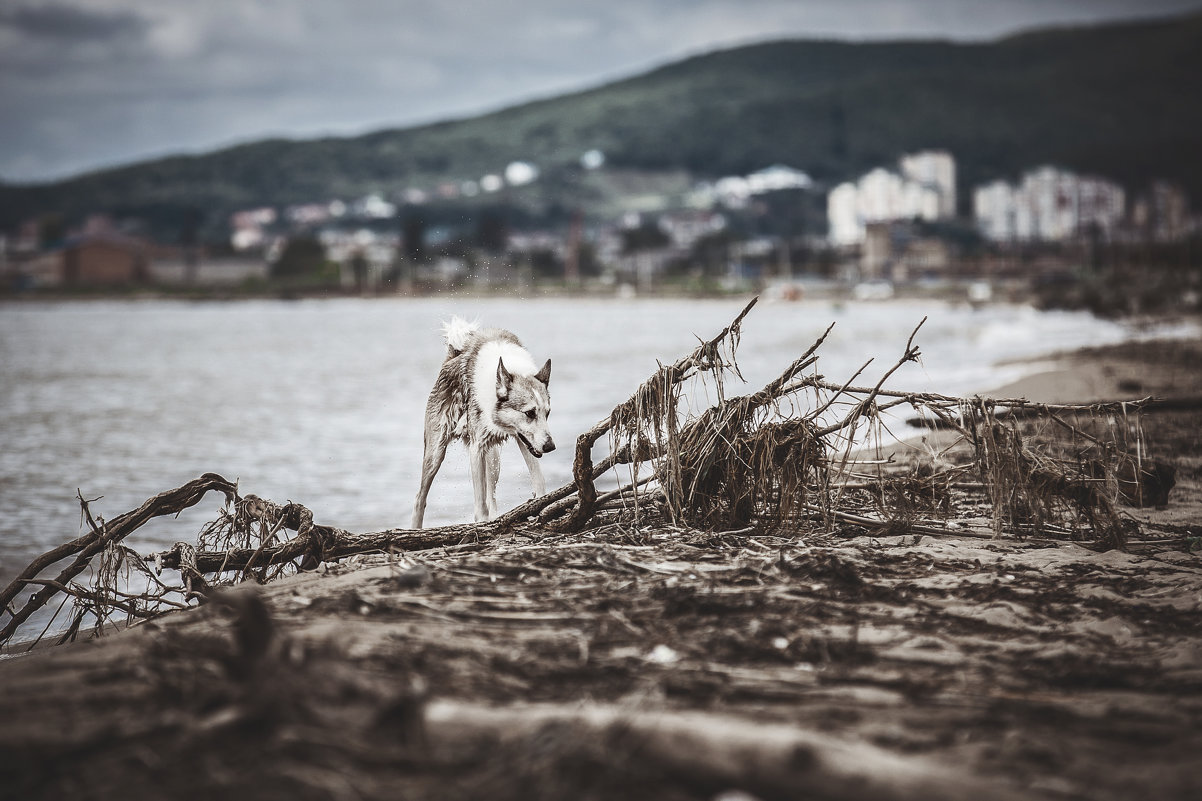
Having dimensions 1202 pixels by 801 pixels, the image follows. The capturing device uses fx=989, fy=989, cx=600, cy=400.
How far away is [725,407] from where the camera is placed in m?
6.22

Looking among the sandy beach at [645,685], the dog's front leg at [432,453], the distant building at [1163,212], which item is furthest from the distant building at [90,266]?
the sandy beach at [645,685]

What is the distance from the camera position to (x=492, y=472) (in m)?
7.66

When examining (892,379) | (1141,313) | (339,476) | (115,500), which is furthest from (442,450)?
(1141,313)

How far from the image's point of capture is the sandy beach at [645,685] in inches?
106

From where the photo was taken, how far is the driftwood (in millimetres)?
5871

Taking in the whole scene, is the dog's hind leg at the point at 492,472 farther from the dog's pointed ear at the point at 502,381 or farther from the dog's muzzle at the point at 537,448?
the dog's pointed ear at the point at 502,381

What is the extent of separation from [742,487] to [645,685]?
115 inches

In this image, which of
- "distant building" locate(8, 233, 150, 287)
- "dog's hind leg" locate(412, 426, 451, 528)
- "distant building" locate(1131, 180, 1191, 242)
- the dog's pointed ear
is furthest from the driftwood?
"distant building" locate(8, 233, 150, 287)

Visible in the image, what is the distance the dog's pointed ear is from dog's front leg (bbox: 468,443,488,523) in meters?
0.56

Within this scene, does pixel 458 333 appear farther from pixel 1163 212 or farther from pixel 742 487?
pixel 1163 212

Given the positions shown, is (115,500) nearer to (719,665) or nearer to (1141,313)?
(719,665)

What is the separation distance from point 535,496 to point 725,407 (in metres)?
1.46

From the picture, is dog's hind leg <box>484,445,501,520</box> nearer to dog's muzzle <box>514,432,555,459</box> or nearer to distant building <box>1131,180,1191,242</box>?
dog's muzzle <box>514,432,555,459</box>

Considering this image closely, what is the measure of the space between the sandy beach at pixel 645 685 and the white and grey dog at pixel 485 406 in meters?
1.76
